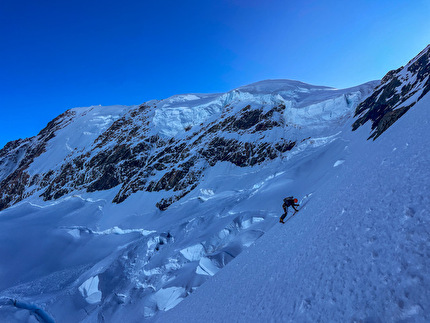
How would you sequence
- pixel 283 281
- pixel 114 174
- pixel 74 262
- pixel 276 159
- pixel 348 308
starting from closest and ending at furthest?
pixel 348 308 < pixel 283 281 < pixel 74 262 < pixel 276 159 < pixel 114 174

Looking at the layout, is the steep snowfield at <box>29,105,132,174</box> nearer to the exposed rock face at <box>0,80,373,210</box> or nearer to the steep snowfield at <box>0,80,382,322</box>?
the exposed rock face at <box>0,80,373,210</box>

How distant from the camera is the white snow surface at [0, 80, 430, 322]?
3.17 metres

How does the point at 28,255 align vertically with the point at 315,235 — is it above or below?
above

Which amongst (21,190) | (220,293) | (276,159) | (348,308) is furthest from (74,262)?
(21,190)

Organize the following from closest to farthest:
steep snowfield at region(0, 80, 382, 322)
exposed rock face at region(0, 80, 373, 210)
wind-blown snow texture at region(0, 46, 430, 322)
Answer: wind-blown snow texture at region(0, 46, 430, 322)
steep snowfield at region(0, 80, 382, 322)
exposed rock face at region(0, 80, 373, 210)

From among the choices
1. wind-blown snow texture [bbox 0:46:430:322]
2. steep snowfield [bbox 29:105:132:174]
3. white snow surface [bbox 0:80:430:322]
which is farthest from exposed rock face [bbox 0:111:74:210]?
white snow surface [bbox 0:80:430:322]

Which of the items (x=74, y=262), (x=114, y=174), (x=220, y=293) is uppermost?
(x=114, y=174)

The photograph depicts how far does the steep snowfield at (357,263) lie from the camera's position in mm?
2621

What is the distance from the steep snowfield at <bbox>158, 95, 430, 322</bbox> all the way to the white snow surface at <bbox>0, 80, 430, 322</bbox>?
20mm

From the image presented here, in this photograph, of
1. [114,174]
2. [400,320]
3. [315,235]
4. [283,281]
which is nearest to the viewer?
[400,320]

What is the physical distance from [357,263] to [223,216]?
17.5m

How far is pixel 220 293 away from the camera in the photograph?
631 cm

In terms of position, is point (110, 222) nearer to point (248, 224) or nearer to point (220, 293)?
point (248, 224)

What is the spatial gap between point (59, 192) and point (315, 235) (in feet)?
160
